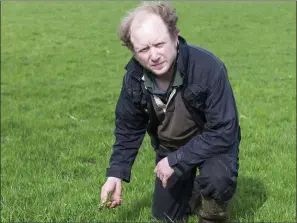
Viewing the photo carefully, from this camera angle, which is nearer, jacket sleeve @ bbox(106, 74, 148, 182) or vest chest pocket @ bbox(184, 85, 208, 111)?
vest chest pocket @ bbox(184, 85, 208, 111)

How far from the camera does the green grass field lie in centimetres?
454

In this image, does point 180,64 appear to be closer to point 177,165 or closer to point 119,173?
point 177,165

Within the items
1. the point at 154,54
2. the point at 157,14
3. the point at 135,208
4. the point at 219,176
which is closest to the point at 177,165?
the point at 219,176

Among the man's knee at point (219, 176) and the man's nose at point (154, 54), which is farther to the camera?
the man's knee at point (219, 176)

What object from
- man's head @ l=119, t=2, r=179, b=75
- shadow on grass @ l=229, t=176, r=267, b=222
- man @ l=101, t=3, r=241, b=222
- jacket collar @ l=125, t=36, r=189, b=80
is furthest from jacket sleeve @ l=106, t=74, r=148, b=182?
shadow on grass @ l=229, t=176, r=267, b=222

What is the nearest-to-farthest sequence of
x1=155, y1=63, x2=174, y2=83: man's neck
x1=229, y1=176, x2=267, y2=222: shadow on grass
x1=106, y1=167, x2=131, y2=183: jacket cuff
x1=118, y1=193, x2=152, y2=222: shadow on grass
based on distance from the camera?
1. x1=155, y1=63, x2=174, y2=83: man's neck
2. x1=106, y1=167, x2=131, y2=183: jacket cuff
3. x1=118, y1=193, x2=152, y2=222: shadow on grass
4. x1=229, y1=176, x2=267, y2=222: shadow on grass

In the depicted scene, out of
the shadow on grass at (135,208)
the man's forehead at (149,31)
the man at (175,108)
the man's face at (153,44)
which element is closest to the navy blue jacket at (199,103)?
the man at (175,108)

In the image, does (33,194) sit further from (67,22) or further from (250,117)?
(67,22)

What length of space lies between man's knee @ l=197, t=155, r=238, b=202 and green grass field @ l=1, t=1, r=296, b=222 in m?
0.67

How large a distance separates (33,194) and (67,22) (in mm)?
19198

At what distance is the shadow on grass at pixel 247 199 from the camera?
4.41m

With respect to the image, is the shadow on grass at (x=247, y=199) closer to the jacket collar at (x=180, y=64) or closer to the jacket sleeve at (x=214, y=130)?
the jacket sleeve at (x=214, y=130)

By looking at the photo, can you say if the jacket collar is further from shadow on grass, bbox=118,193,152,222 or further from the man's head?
shadow on grass, bbox=118,193,152,222

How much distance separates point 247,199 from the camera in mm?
4719
